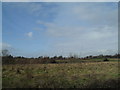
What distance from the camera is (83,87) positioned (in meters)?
8.36

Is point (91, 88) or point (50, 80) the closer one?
point (91, 88)

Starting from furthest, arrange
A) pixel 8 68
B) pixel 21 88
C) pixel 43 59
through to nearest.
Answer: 1. pixel 43 59
2. pixel 8 68
3. pixel 21 88

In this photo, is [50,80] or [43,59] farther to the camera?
[43,59]

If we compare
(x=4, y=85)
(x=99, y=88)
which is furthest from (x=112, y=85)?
(x=4, y=85)

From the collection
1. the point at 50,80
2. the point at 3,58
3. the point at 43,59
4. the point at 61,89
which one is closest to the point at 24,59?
the point at 43,59

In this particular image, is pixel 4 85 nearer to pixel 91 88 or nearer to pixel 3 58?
pixel 91 88

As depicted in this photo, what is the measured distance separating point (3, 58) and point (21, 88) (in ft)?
24.3

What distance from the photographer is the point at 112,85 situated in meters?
8.73

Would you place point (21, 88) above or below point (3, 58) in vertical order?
below

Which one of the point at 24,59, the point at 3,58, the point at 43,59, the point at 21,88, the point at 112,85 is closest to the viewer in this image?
the point at 21,88

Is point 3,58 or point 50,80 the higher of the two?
point 3,58

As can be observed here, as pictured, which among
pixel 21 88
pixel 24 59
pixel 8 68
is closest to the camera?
pixel 21 88

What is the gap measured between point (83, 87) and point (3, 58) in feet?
29.1

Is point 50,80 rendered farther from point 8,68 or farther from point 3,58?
point 3,58
